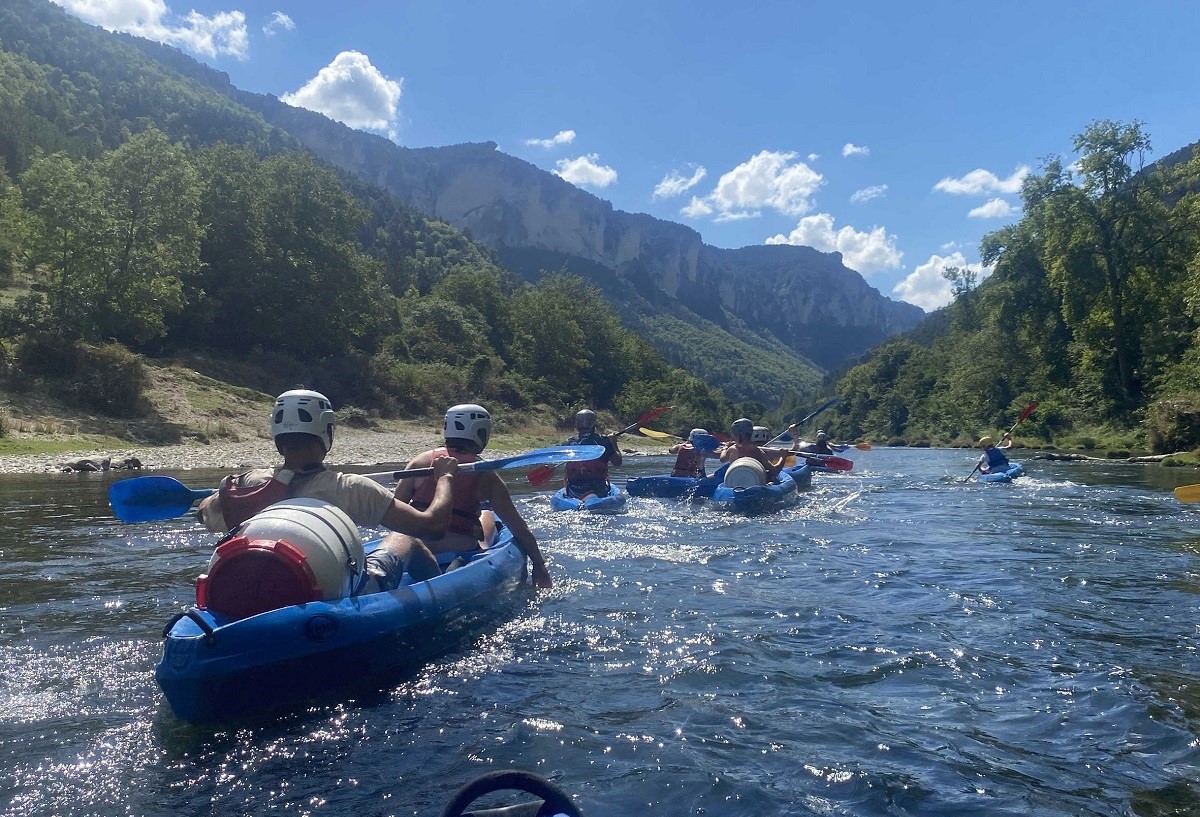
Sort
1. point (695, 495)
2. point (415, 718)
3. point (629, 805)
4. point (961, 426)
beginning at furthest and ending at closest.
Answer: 1. point (961, 426)
2. point (695, 495)
3. point (415, 718)
4. point (629, 805)

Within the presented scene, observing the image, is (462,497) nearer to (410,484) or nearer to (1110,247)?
(410,484)

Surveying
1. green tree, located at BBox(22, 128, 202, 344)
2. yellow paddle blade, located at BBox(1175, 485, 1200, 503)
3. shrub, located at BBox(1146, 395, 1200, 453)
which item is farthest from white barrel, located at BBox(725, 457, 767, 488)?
green tree, located at BBox(22, 128, 202, 344)

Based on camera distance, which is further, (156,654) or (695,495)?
(695,495)

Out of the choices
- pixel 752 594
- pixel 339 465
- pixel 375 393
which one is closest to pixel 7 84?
pixel 375 393

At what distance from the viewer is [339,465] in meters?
24.0

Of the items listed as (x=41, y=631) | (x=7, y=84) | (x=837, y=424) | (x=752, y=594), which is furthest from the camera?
(x=837, y=424)

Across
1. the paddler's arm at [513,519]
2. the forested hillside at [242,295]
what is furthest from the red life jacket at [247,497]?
the forested hillside at [242,295]

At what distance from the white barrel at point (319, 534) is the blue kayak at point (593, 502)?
8004mm

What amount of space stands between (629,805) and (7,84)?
92.5 metres

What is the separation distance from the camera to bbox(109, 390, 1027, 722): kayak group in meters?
3.98

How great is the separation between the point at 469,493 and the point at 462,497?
70mm

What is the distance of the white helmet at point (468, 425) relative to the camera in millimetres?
6379

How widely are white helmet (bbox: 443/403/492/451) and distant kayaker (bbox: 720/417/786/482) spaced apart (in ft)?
25.9

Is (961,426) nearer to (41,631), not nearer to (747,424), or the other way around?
(747,424)
